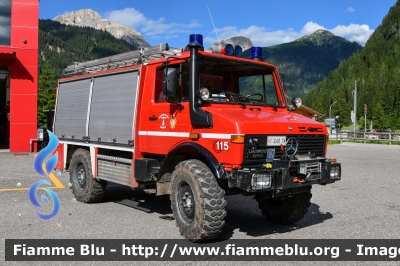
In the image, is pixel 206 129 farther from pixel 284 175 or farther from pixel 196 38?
pixel 196 38

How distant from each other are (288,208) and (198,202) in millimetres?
1990

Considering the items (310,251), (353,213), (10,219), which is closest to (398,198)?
(353,213)

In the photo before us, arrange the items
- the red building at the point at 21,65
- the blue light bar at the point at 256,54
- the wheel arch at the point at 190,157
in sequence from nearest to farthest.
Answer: the wheel arch at the point at 190,157, the blue light bar at the point at 256,54, the red building at the point at 21,65

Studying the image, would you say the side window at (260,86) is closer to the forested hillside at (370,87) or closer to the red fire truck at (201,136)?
the red fire truck at (201,136)

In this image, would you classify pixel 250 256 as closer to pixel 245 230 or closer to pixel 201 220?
pixel 201 220

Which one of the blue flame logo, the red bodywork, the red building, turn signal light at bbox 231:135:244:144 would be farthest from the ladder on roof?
the red building

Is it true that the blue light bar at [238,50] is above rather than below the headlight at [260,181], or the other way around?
above

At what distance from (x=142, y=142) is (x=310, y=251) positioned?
3283mm

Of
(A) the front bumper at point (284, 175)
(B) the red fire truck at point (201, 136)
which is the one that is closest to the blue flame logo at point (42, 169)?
(B) the red fire truck at point (201, 136)

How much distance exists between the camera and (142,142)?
23.3 ft

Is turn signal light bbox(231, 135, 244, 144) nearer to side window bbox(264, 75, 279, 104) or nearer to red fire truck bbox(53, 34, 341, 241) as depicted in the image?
red fire truck bbox(53, 34, 341, 241)

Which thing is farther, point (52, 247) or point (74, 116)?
point (74, 116)

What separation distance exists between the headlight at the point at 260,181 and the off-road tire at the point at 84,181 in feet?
13.7

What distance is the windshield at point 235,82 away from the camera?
20.6 ft
